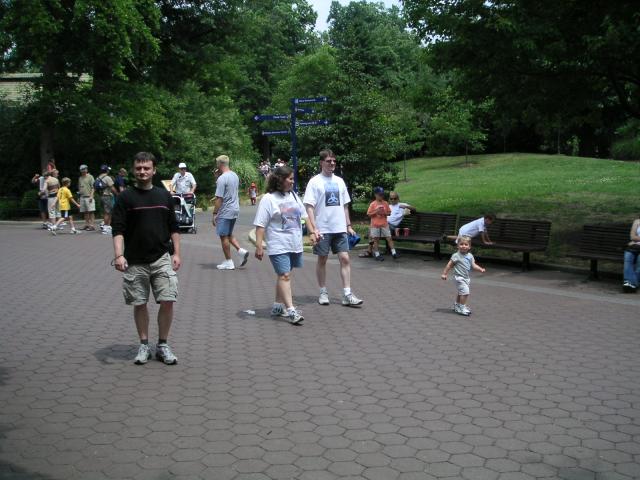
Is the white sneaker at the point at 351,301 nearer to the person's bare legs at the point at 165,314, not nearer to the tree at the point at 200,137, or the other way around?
the person's bare legs at the point at 165,314

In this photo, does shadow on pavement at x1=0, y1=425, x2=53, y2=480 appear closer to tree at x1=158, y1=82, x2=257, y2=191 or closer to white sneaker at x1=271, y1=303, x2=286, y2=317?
white sneaker at x1=271, y1=303, x2=286, y2=317

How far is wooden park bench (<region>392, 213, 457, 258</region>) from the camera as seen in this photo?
1360 centimetres

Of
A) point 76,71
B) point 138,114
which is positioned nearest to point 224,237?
point 138,114

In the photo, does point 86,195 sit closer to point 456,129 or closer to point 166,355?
point 166,355

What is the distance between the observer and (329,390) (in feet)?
18.4

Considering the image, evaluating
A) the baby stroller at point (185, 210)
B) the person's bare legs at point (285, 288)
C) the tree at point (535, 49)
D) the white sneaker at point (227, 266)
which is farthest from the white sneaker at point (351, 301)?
the baby stroller at point (185, 210)

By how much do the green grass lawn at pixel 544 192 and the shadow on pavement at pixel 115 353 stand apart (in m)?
8.44

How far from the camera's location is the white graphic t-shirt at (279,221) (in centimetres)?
789

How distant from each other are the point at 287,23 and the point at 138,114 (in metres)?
47.8

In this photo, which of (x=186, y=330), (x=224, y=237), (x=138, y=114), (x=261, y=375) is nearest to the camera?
(x=261, y=375)

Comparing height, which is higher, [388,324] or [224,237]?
[224,237]

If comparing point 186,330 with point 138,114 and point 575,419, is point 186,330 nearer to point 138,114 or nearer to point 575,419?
point 575,419

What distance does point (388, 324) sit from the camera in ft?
26.1

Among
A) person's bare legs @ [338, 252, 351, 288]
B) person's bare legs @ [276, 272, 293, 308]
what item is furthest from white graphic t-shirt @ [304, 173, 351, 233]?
person's bare legs @ [276, 272, 293, 308]
